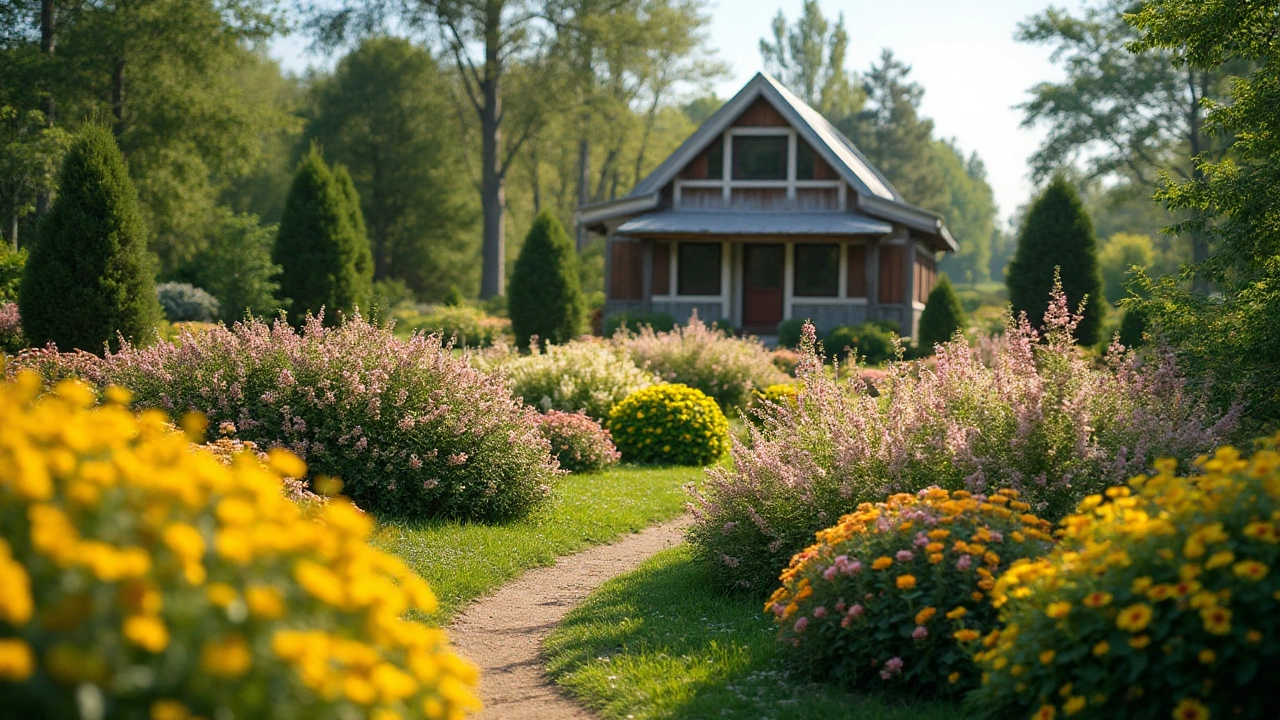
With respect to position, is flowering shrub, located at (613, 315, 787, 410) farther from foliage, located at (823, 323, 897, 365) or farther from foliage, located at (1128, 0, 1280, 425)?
foliage, located at (1128, 0, 1280, 425)

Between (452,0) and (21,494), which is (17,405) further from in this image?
(452,0)

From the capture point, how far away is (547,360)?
14203mm

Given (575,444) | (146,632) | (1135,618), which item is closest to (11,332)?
(575,444)

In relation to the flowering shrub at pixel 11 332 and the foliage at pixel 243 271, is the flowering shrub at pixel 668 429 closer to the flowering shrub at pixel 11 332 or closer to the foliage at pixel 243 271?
the flowering shrub at pixel 11 332

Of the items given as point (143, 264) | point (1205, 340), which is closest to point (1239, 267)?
point (1205, 340)

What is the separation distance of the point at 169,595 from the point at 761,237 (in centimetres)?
2383

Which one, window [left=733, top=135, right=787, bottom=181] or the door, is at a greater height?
window [left=733, top=135, right=787, bottom=181]

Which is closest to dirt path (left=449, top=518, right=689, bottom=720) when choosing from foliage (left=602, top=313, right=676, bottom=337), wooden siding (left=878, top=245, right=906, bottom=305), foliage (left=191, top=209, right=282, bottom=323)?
foliage (left=602, top=313, right=676, bottom=337)

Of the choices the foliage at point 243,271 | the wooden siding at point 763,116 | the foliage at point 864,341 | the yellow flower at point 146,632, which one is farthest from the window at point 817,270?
the yellow flower at point 146,632

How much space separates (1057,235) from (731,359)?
10.2 metres

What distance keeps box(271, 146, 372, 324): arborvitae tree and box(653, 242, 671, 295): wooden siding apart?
8.46 metres

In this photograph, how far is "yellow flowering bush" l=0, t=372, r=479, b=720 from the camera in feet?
6.23

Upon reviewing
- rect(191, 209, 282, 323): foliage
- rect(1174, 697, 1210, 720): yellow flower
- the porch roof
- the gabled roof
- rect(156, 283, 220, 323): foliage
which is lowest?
rect(1174, 697, 1210, 720): yellow flower

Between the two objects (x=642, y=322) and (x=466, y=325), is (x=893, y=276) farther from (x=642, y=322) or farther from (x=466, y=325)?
(x=466, y=325)
